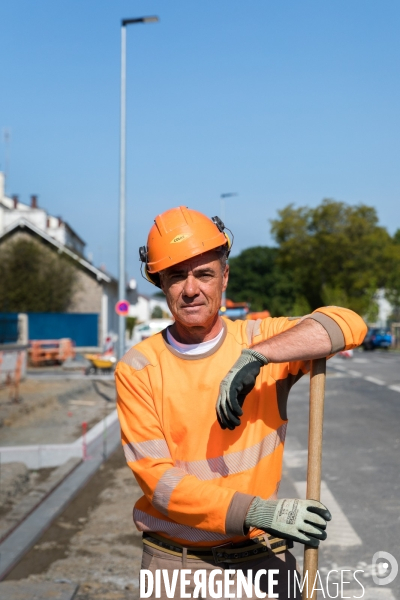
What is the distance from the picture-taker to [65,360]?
33.0m

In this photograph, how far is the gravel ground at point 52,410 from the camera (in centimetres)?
1205

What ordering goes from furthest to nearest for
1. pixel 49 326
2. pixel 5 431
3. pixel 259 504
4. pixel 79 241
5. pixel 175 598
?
pixel 79 241 < pixel 49 326 < pixel 5 431 < pixel 175 598 < pixel 259 504

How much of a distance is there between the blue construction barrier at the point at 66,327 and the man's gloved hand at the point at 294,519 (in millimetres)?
35007

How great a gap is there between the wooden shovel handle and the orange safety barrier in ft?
100

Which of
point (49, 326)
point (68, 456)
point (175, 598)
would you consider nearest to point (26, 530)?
point (68, 456)

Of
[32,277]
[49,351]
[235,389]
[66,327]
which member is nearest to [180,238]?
[235,389]

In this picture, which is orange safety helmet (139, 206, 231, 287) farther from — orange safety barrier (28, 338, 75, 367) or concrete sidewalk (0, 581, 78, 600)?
orange safety barrier (28, 338, 75, 367)

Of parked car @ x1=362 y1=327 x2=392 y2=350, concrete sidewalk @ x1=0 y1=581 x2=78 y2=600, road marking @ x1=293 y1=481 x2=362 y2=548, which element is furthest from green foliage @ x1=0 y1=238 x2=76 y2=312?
concrete sidewalk @ x1=0 y1=581 x2=78 y2=600

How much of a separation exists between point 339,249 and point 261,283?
127 ft

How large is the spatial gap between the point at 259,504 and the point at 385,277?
6370 cm

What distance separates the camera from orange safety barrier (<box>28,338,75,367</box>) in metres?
32.4

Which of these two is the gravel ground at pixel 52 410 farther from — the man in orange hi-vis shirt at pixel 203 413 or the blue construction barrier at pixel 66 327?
the blue construction barrier at pixel 66 327

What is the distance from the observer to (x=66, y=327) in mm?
37469

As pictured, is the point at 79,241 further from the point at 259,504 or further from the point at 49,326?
the point at 259,504
